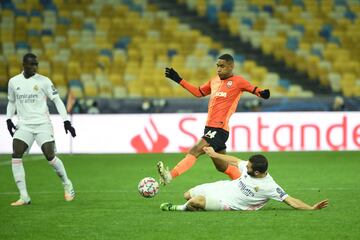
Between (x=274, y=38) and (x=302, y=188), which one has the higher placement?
(x=274, y=38)

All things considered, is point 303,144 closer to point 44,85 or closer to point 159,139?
point 159,139

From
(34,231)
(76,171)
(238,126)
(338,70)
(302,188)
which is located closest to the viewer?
(34,231)

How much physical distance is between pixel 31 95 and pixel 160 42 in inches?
619

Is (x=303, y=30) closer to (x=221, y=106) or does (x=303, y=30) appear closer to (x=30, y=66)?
(x=221, y=106)

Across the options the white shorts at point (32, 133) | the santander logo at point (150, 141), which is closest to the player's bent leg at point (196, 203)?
the white shorts at point (32, 133)

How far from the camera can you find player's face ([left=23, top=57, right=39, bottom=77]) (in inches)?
436

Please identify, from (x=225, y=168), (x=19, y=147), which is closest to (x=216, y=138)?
(x=225, y=168)

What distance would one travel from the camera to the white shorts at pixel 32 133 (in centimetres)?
1120

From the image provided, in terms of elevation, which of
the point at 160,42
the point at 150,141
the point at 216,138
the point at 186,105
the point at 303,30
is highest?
the point at 303,30

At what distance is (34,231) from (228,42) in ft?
64.2

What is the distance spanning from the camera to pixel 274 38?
90.0 ft

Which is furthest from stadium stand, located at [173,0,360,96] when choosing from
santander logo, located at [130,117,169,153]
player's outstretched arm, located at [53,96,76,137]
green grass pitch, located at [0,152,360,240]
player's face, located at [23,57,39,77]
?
player's face, located at [23,57,39,77]

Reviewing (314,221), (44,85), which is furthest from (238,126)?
(314,221)

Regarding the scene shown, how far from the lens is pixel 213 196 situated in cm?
1016
